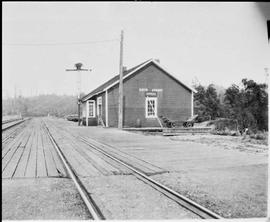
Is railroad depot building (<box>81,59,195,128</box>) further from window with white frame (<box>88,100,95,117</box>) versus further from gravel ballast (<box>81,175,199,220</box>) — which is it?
gravel ballast (<box>81,175,199,220</box>)

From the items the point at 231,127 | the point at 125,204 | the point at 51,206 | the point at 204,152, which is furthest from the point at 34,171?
the point at 231,127

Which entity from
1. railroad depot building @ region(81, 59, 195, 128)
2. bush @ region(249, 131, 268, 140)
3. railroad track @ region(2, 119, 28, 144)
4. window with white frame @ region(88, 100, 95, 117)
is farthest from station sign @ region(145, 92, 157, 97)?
bush @ region(249, 131, 268, 140)

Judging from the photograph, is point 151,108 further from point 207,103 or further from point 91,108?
point 91,108

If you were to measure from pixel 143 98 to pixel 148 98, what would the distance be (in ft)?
1.12

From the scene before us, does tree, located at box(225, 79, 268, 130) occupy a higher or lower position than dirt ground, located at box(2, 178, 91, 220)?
higher

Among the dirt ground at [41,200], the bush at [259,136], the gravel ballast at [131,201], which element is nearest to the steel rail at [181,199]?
the gravel ballast at [131,201]

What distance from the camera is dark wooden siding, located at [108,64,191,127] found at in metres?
20.9

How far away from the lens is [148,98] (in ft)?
69.3

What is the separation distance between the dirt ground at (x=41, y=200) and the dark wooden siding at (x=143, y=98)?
15.9 m

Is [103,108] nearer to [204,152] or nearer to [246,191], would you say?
[204,152]

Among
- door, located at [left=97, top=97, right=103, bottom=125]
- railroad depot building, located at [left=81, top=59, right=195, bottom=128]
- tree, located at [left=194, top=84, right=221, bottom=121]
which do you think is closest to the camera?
railroad depot building, located at [left=81, top=59, right=195, bottom=128]

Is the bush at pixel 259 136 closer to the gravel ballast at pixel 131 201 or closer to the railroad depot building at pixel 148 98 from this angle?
the railroad depot building at pixel 148 98

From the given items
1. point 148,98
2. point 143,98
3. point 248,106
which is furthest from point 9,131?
point 248,106

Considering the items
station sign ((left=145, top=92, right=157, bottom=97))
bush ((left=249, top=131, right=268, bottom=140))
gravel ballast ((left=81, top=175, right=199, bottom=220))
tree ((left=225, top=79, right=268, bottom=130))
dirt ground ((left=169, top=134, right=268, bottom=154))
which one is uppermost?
station sign ((left=145, top=92, right=157, bottom=97))
